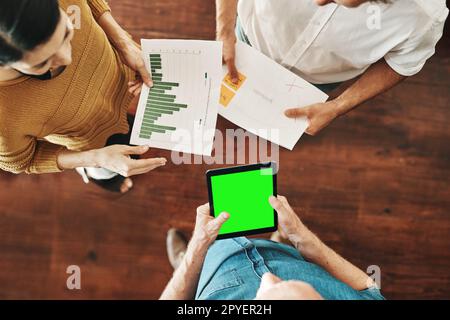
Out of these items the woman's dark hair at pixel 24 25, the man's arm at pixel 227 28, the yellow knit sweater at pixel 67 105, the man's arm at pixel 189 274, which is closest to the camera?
the woman's dark hair at pixel 24 25

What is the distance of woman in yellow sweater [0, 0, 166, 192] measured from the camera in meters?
0.71

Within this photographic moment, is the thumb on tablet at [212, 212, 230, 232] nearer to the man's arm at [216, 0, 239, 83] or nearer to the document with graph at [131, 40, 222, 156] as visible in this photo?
the document with graph at [131, 40, 222, 156]

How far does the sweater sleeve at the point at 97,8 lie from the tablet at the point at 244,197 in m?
0.52

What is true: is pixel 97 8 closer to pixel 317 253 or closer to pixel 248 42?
pixel 248 42

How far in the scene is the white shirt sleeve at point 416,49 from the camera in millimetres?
957

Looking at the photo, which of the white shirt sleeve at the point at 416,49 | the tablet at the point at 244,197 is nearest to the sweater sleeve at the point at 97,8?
the tablet at the point at 244,197

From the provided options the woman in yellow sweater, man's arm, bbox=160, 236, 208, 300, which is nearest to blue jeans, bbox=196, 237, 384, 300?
man's arm, bbox=160, 236, 208, 300

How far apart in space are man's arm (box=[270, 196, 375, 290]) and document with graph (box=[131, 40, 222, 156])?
1.04 ft

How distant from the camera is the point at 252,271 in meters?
1.01

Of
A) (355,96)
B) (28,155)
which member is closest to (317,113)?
(355,96)

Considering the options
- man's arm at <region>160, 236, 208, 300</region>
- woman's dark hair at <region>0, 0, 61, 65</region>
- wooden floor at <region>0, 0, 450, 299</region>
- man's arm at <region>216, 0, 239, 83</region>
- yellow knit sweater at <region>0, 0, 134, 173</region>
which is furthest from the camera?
wooden floor at <region>0, 0, 450, 299</region>

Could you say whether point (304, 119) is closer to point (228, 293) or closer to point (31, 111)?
point (228, 293)

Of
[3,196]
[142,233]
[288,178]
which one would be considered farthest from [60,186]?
[288,178]

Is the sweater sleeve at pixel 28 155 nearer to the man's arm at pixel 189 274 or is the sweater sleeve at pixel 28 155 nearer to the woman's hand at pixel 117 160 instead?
the woman's hand at pixel 117 160
